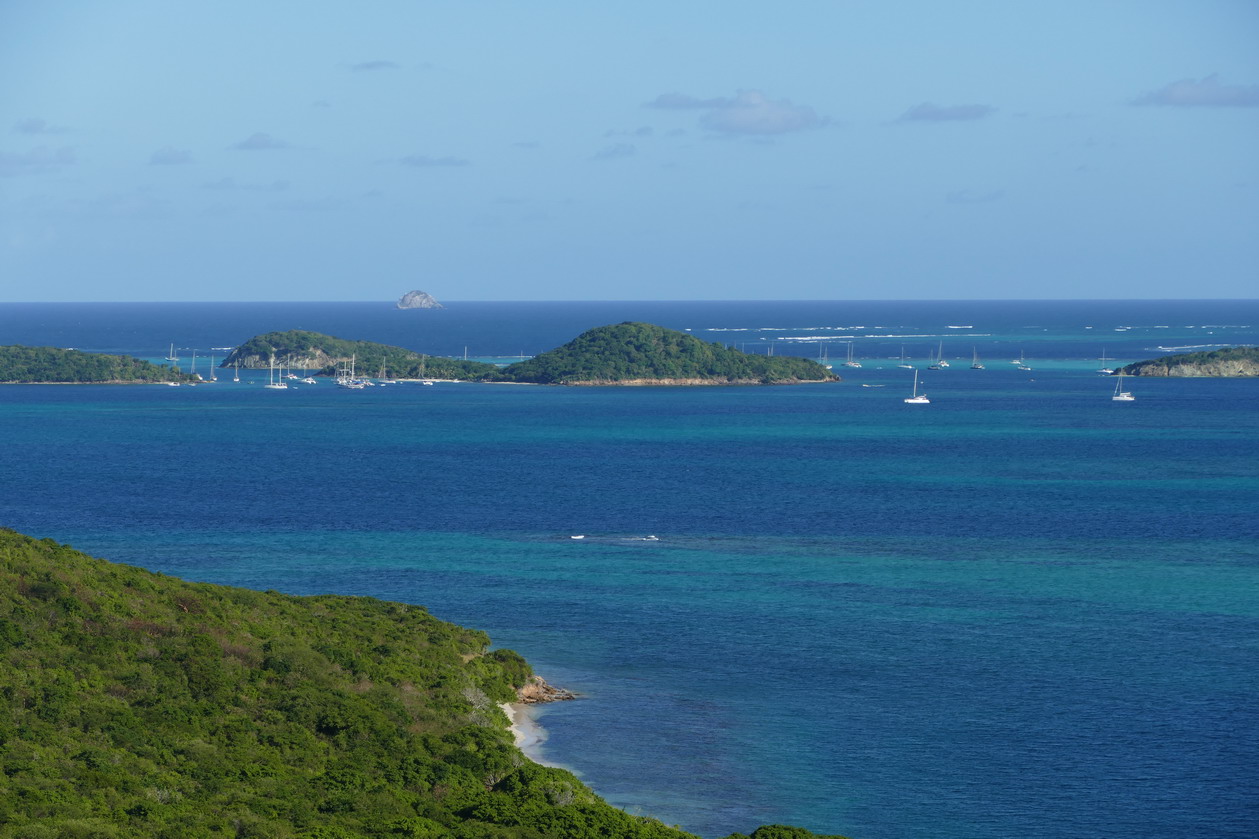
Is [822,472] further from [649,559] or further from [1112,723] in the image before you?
[1112,723]

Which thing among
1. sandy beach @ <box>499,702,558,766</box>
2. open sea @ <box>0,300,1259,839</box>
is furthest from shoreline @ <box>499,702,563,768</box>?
open sea @ <box>0,300,1259,839</box>

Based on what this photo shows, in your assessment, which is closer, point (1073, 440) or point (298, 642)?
point (298, 642)

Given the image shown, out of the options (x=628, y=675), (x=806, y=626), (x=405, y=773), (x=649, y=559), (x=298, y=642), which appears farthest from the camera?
(x=649, y=559)

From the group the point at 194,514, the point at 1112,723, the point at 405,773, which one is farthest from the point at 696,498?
the point at 405,773

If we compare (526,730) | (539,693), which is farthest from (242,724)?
(539,693)

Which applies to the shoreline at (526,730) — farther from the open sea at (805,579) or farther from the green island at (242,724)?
the open sea at (805,579)

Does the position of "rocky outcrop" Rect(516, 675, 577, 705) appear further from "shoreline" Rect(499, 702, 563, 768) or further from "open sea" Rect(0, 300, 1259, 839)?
"open sea" Rect(0, 300, 1259, 839)
